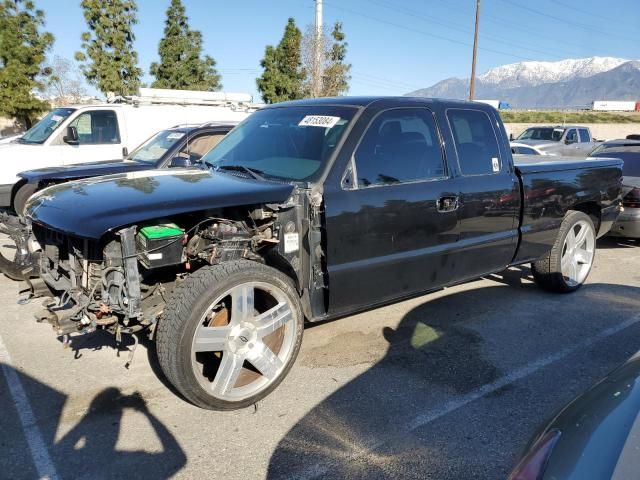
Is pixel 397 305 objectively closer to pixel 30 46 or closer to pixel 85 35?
pixel 30 46

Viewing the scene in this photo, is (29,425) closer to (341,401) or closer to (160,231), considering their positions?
(160,231)

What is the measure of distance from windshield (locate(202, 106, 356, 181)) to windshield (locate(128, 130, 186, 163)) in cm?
306

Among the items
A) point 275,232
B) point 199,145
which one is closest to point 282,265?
point 275,232

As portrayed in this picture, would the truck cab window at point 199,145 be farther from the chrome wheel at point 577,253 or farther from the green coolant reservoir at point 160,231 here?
the chrome wheel at point 577,253

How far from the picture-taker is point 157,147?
751 centimetres

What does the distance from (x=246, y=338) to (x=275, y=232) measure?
726 millimetres

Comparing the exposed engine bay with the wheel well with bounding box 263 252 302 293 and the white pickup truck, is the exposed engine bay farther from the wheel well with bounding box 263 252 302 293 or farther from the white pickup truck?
the white pickup truck

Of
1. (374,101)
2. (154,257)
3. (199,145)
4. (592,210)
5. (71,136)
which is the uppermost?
(374,101)

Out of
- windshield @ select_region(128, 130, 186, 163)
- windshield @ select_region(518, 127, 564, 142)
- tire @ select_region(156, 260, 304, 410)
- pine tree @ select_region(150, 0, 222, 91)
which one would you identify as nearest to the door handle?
tire @ select_region(156, 260, 304, 410)

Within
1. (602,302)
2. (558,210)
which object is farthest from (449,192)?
(602,302)

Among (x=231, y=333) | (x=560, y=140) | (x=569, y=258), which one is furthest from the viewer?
(x=560, y=140)

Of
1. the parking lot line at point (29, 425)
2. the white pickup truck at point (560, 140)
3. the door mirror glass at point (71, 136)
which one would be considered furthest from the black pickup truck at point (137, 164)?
the white pickup truck at point (560, 140)

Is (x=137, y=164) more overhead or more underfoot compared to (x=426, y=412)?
more overhead

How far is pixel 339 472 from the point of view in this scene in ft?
8.64
